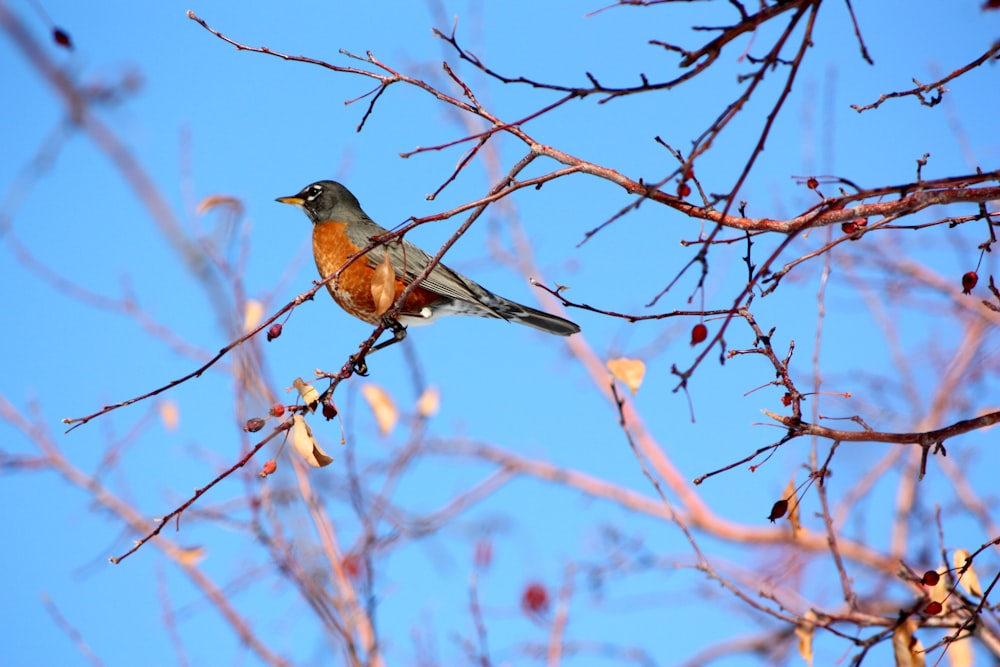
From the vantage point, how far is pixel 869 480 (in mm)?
7441

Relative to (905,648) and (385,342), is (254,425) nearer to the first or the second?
(385,342)

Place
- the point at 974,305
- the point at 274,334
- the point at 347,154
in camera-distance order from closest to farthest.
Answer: the point at 274,334 < the point at 347,154 < the point at 974,305

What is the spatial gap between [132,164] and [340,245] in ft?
9.16

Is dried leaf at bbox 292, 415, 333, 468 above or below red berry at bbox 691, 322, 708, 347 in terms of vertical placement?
above

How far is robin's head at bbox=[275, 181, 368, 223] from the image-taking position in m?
5.01

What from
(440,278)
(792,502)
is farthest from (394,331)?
(792,502)

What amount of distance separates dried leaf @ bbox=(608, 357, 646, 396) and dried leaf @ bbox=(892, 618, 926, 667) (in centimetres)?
103

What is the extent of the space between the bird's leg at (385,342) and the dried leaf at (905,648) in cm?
171

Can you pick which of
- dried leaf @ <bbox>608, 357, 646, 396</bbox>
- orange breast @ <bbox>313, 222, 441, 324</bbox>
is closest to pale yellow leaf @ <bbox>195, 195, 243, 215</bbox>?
orange breast @ <bbox>313, 222, 441, 324</bbox>

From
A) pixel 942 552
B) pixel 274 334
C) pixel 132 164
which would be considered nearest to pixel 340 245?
pixel 274 334

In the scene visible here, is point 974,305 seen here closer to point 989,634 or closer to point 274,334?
point 989,634

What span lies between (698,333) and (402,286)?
6.80 feet

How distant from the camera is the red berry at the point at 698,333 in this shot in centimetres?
211

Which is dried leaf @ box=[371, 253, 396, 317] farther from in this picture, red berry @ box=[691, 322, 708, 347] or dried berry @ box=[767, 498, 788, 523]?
dried berry @ box=[767, 498, 788, 523]
